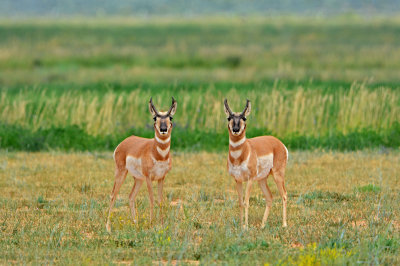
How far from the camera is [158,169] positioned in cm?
1084

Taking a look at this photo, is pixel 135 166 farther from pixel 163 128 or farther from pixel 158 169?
pixel 163 128

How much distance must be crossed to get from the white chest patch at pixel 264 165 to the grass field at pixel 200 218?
843 mm

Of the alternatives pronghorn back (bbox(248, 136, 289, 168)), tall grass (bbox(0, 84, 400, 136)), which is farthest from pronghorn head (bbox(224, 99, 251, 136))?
tall grass (bbox(0, 84, 400, 136))

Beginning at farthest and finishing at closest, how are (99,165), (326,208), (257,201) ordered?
(99,165) → (257,201) → (326,208)

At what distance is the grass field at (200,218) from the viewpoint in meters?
10.1

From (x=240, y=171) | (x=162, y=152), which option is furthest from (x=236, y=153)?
(x=162, y=152)

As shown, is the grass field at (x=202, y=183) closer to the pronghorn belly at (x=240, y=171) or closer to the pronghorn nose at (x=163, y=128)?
the pronghorn belly at (x=240, y=171)

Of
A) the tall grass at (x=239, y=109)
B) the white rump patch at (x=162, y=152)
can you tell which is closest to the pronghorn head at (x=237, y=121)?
the white rump patch at (x=162, y=152)

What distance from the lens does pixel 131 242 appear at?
1073 centimetres

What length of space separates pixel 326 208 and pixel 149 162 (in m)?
3.92

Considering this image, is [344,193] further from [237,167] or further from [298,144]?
[298,144]

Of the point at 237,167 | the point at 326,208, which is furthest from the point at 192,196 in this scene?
the point at 237,167

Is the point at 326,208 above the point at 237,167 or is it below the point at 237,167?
below

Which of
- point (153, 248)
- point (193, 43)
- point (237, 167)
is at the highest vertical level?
point (193, 43)
